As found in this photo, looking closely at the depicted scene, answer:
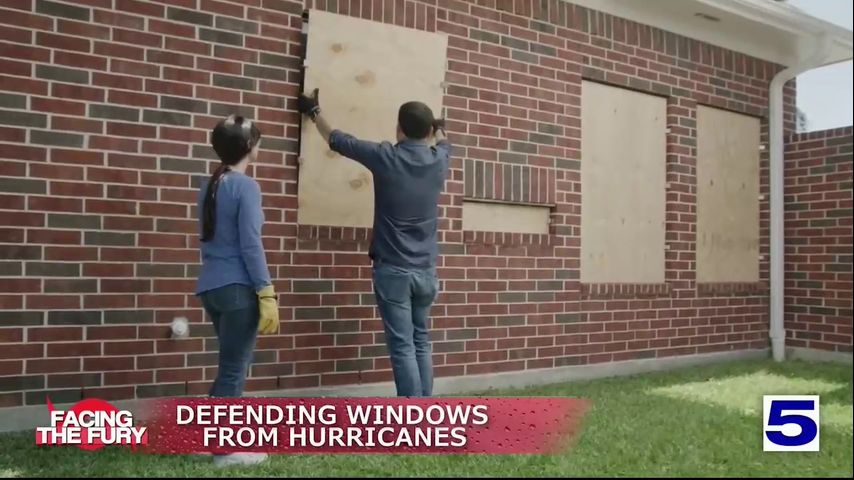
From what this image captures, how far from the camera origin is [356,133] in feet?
15.4

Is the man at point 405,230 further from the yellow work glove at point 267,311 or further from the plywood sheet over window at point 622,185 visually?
the plywood sheet over window at point 622,185

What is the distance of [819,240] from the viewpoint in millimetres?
7223

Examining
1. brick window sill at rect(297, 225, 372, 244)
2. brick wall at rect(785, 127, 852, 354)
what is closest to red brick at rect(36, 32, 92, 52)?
brick window sill at rect(297, 225, 372, 244)

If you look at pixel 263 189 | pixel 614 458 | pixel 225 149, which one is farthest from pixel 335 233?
pixel 614 458

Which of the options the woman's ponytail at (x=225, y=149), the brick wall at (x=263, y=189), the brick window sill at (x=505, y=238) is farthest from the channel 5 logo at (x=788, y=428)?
the woman's ponytail at (x=225, y=149)

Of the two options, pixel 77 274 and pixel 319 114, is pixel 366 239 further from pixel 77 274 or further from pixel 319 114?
pixel 77 274

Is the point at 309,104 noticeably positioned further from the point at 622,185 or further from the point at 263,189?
the point at 622,185

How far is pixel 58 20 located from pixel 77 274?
1294 mm

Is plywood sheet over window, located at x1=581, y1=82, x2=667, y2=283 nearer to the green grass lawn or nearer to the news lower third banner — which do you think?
the green grass lawn

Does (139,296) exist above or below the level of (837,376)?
above

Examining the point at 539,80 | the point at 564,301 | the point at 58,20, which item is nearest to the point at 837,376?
the point at 564,301

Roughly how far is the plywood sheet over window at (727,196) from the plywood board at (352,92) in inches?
124

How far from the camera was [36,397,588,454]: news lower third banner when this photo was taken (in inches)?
133

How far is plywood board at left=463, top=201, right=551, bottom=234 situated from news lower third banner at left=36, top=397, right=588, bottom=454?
165 centimetres
